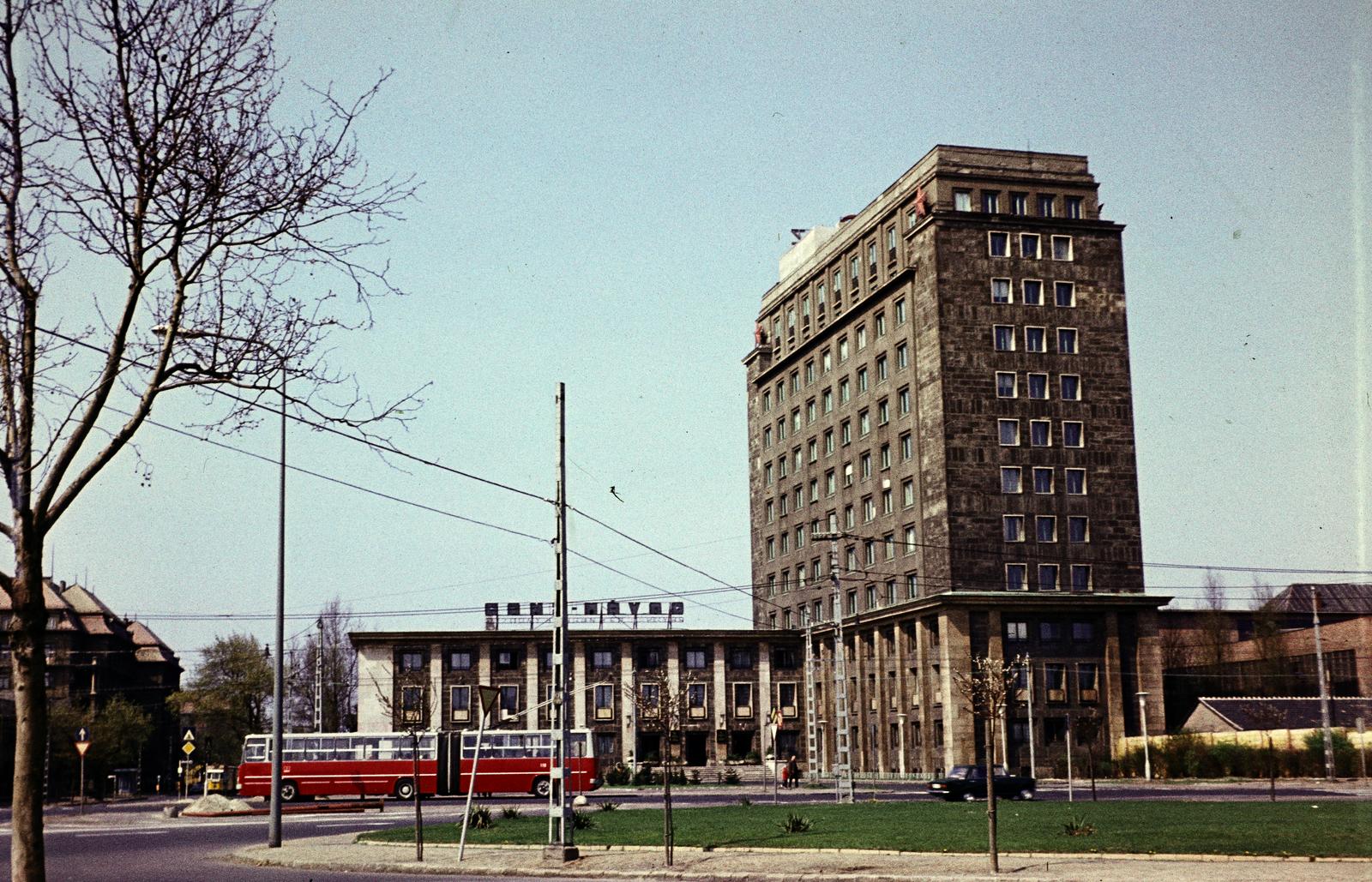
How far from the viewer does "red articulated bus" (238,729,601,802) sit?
62.2 meters

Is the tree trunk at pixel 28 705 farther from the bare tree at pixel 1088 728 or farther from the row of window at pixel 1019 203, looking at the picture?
the row of window at pixel 1019 203

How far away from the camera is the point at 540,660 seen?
96938 millimetres

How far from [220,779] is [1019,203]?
59.0 meters

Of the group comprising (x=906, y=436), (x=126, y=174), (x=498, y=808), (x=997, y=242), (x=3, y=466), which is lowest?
(x=498, y=808)

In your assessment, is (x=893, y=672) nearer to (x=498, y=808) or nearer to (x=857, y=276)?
(x=857, y=276)

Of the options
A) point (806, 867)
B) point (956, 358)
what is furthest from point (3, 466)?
point (956, 358)

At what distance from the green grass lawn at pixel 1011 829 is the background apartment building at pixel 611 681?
5438cm

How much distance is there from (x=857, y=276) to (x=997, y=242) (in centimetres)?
1306

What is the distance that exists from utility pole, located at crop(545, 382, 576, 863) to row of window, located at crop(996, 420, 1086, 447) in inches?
2321

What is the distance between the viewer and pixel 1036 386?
83.2 metres

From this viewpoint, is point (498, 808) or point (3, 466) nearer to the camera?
point (3, 466)

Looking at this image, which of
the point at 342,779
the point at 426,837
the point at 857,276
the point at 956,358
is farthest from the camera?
the point at 857,276

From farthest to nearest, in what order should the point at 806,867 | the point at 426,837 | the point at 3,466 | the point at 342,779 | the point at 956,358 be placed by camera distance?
the point at 956,358 < the point at 342,779 < the point at 426,837 < the point at 806,867 < the point at 3,466

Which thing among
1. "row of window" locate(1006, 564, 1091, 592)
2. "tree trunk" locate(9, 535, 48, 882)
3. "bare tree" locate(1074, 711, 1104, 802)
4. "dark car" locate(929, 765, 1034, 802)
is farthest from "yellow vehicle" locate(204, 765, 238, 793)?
"tree trunk" locate(9, 535, 48, 882)
